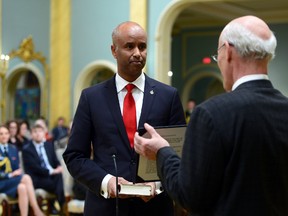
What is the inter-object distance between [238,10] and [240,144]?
43.1ft

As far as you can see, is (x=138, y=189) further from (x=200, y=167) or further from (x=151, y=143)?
(x=200, y=167)

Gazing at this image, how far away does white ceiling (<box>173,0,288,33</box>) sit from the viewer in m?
14.0

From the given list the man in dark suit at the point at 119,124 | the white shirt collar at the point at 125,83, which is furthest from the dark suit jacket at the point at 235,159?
the white shirt collar at the point at 125,83

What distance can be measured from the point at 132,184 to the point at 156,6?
30.7 ft

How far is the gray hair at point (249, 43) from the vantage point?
200cm

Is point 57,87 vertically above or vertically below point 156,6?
below

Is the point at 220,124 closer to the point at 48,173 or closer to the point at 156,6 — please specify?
the point at 48,173

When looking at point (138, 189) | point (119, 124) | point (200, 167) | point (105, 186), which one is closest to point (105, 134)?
point (119, 124)

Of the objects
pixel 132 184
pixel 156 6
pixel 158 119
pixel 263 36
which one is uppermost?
pixel 156 6

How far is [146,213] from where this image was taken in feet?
9.60

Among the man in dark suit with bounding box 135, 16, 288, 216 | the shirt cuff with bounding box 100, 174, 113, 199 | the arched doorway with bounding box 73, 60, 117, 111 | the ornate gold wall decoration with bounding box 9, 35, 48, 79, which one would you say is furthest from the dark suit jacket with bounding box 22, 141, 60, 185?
the man in dark suit with bounding box 135, 16, 288, 216

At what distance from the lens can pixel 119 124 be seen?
2986 mm

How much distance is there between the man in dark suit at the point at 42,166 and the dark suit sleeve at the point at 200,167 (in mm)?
6881

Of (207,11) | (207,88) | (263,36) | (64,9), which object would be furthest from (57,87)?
(263,36)
